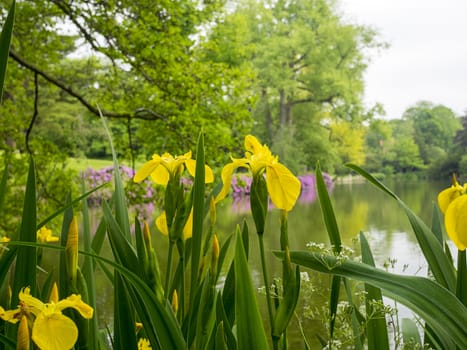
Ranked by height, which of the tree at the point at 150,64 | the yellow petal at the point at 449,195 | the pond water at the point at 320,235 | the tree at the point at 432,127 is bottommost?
the pond water at the point at 320,235

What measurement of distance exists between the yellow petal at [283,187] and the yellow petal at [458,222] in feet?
0.39

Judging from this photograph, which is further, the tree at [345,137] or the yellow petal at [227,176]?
the tree at [345,137]

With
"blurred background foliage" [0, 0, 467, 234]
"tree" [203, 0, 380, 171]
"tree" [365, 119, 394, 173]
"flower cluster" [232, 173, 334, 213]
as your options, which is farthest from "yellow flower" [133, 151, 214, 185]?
"tree" [365, 119, 394, 173]

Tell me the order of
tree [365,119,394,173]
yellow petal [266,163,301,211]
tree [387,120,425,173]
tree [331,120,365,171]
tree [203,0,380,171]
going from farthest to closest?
tree [387,120,425,173]
tree [365,119,394,173]
tree [331,120,365,171]
tree [203,0,380,171]
yellow petal [266,163,301,211]

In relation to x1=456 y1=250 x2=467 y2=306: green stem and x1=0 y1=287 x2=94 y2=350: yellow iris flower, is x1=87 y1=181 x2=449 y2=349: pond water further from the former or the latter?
x1=0 y1=287 x2=94 y2=350: yellow iris flower

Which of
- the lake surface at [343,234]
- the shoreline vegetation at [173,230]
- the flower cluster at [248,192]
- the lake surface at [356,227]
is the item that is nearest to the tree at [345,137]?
the flower cluster at [248,192]

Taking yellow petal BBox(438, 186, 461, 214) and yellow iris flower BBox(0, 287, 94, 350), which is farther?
yellow petal BBox(438, 186, 461, 214)

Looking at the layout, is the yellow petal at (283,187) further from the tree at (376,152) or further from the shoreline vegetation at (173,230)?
the tree at (376,152)

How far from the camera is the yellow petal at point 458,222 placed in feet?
1.19

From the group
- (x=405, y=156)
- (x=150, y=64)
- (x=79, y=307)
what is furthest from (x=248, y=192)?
(x=405, y=156)

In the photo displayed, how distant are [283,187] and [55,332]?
0.21 meters

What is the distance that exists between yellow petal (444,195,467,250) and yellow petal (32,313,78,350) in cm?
27

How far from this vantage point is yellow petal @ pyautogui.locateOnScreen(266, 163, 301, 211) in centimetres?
43

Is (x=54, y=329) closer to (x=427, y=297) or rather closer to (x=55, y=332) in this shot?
(x=55, y=332)
